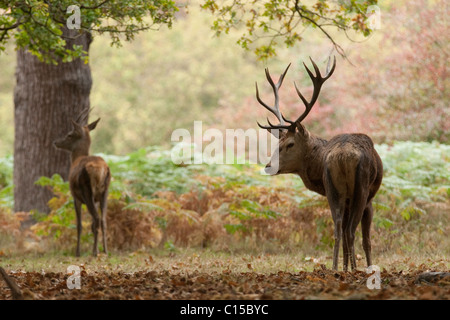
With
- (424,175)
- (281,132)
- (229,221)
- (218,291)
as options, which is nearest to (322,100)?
(424,175)

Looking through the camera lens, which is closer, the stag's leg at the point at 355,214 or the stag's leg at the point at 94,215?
the stag's leg at the point at 355,214

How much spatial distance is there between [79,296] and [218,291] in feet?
3.03

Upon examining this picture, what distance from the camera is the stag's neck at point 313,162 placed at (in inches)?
250

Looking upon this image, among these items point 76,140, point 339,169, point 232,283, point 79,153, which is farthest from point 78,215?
point 232,283

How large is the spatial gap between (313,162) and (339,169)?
67 cm

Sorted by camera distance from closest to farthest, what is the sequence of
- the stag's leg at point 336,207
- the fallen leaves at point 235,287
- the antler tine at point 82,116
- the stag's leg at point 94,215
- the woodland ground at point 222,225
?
the fallen leaves at point 235,287
the stag's leg at point 336,207
the woodland ground at point 222,225
the stag's leg at point 94,215
the antler tine at point 82,116

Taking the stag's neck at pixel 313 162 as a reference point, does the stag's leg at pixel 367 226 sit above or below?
below

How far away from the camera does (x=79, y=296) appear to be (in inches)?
163

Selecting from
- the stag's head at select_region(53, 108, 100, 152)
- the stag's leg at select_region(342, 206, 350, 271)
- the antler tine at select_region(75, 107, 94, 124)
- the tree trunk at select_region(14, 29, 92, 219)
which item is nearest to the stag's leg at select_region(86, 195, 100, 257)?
the stag's head at select_region(53, 108, 100, 152)

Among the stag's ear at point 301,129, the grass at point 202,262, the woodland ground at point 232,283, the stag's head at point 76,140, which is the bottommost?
the grass at point 202,262

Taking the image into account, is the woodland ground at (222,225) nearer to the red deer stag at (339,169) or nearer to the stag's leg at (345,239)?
the stag's leg at (345,239)

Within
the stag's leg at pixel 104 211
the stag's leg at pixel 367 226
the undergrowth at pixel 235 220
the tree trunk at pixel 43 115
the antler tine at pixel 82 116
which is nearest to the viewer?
the stag's leg at pixel 367 226

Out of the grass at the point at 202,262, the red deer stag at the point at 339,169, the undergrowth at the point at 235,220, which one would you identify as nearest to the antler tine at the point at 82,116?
the undergrowth at the point at 235,220

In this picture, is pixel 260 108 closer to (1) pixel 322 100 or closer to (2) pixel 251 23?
(1) pixel 322 100
